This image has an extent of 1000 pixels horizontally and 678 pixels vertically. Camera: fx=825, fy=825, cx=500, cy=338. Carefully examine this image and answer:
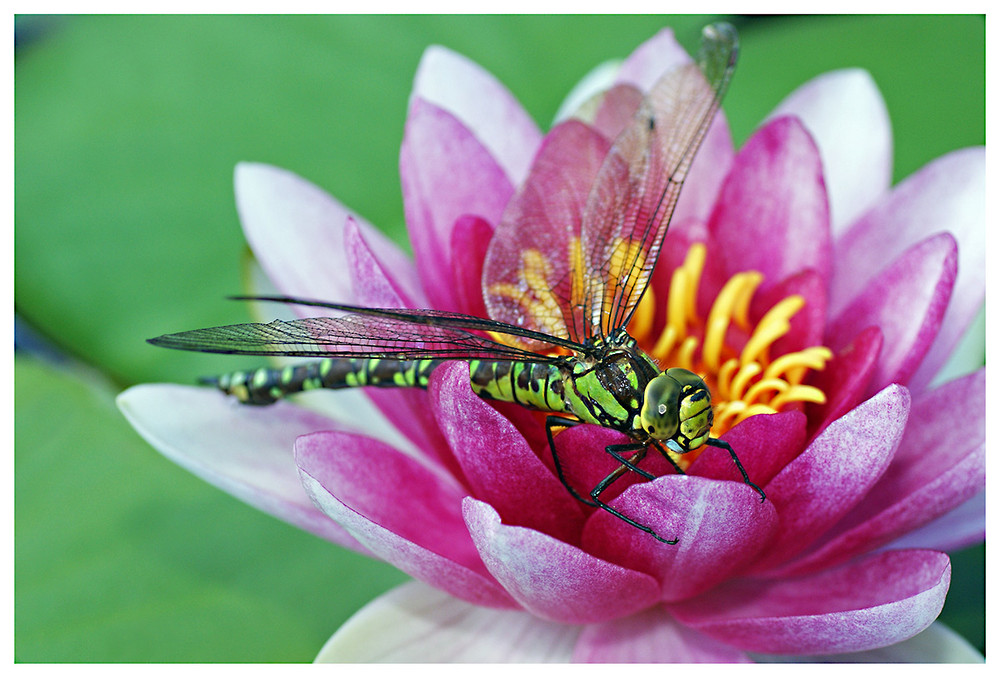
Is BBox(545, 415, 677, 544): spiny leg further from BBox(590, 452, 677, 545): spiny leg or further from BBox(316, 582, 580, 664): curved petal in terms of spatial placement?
BBox(316, 582, 580, 664): curved petal

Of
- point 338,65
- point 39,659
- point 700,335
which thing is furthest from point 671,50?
point 39,659

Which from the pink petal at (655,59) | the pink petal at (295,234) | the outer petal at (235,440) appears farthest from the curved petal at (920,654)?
the pink petal at (655,59)

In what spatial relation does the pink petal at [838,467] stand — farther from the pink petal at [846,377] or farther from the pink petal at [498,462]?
the pink petal at [498,462]

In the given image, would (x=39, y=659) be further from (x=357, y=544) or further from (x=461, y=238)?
(x=461, y=238)

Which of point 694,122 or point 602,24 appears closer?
point 694,122

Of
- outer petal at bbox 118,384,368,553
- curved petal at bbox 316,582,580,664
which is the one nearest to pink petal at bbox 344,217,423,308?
outer petal at bbox 118,384,368,553
